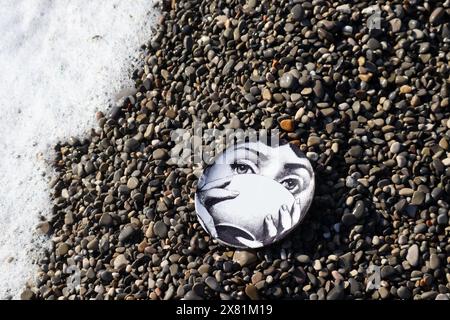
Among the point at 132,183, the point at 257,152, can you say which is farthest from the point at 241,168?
the point at 132,183

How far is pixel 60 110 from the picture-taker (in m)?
4.56

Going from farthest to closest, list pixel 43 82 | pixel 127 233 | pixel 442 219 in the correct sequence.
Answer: pixel 43 82 < pixel 127 233 < pixel 442 219

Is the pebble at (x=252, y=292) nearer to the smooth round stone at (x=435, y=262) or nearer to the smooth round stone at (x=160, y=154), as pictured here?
the smooth round stone at (x=435, y=262)

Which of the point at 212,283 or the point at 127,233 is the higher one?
the point at 127,233

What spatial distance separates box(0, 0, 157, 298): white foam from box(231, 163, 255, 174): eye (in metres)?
1.32

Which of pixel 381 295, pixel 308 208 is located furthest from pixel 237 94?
pixel 381 295

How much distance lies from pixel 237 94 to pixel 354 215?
1.21 metres

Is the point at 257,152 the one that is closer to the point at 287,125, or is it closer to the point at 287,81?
the point at 287,125

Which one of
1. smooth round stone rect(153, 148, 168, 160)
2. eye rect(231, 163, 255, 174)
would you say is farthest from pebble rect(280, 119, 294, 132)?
smooth round stone rect(153, 148, 168, 160)

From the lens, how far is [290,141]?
3725 mm

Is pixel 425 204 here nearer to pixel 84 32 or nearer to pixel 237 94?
pixel 237 94

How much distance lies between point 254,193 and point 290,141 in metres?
0.45

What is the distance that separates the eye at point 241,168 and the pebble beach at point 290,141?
0.28 metres

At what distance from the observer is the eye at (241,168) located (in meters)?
3.66
